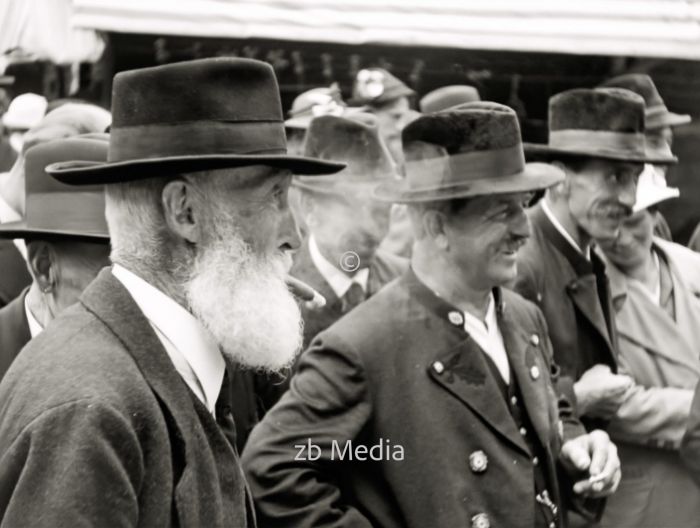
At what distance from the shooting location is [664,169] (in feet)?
17.2

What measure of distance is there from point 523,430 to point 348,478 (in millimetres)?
585

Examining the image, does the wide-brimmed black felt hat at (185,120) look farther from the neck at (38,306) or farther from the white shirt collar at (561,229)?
the white shirt collar at (561,229)

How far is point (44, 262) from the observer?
11.6ft

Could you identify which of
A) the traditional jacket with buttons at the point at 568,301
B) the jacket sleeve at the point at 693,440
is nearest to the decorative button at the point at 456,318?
the traditional jacket with buttons at the point at 568,301

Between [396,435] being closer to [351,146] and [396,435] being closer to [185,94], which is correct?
[185,94]

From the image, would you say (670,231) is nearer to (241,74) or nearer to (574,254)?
(574,254)

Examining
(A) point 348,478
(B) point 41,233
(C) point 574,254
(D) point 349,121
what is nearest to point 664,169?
(C) point 574,254

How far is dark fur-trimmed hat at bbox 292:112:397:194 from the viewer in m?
4.81

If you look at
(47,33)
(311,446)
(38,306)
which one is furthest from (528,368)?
(47,33)

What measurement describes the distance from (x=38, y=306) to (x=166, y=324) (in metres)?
1.46

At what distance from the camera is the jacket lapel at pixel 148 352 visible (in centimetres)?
226

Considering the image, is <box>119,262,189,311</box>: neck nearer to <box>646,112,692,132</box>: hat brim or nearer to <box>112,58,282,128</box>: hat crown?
<box>112,58,282,128</box>: hat crown

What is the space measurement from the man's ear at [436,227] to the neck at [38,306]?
1265 millimetres

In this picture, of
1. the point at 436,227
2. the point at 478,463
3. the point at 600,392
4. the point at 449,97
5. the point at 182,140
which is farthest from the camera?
the point at 449,97
